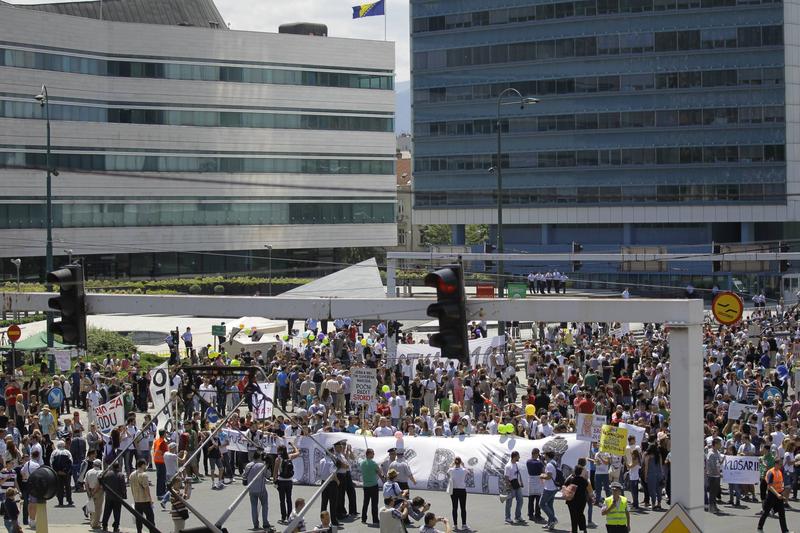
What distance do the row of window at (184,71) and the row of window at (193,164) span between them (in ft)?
19.5

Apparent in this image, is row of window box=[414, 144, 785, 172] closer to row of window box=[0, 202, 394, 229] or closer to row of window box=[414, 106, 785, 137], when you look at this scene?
row of window box=[414, 106, 785, 137]

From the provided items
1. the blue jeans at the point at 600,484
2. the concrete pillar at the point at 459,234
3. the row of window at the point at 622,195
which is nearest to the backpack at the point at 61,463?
the blue jeans at the point at 600,484

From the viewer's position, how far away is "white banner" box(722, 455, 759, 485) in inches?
835

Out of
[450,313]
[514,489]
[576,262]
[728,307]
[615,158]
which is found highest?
[615,158]

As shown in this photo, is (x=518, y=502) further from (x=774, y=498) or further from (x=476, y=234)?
(x=476, y=234)

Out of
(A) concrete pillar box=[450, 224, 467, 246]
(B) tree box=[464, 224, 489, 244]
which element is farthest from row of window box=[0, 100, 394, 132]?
(B) tree box=[464, 224, 489, 244]

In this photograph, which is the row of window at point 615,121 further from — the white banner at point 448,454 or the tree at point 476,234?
the white banner at point 448,454

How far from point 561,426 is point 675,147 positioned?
66.4 meters

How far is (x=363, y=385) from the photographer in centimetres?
2853

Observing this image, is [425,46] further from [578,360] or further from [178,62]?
[578,360]

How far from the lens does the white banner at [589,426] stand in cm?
2216

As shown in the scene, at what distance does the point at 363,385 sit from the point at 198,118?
6257 cm

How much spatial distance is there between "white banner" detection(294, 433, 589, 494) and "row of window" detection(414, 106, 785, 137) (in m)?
66.5

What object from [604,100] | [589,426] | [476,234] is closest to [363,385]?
[589,426]
